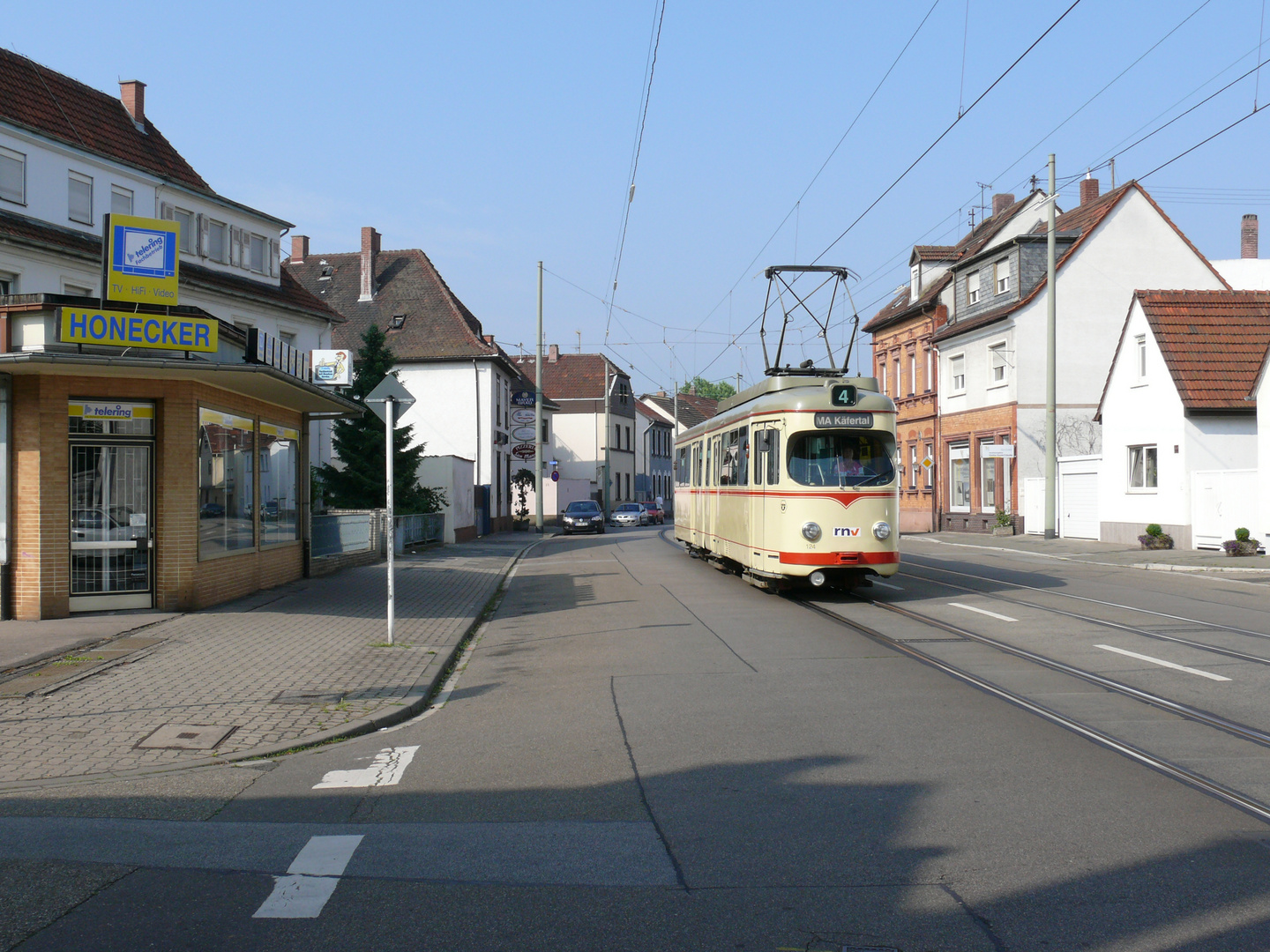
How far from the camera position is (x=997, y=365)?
39844 millimetres

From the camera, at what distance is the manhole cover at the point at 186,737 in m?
7.61

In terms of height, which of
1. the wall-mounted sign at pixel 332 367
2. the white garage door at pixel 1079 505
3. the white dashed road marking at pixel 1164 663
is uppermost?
the wall-mounted sign at pixel 332 367

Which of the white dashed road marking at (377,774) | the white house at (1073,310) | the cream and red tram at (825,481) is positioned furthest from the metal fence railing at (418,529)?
the white dashed road marking at (377,774)

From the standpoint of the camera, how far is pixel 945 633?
12.9 m

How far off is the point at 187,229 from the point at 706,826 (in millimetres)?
31445

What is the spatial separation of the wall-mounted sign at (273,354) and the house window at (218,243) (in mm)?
15998

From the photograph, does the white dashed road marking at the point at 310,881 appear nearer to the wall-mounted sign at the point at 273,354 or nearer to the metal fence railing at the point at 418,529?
the wall-mounted sign at the point at 273,354

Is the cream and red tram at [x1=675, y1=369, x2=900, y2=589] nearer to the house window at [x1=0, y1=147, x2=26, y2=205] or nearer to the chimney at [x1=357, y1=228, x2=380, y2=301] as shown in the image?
the house window at [x1=0, y1=147, x2=26, y2=205]

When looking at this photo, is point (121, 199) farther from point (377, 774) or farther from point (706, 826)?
point (706, 826)

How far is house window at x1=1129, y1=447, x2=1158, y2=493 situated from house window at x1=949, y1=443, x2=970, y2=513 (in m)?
11.5

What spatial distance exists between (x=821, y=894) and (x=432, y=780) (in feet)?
9.85

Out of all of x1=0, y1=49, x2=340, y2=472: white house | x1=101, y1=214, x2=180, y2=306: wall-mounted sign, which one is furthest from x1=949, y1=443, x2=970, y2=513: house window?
x1=101, y1=214, x2=180, y2=306: wall-mounted sign

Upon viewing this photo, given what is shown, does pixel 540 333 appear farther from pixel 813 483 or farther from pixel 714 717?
pixel 714 717

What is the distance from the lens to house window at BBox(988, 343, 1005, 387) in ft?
129
